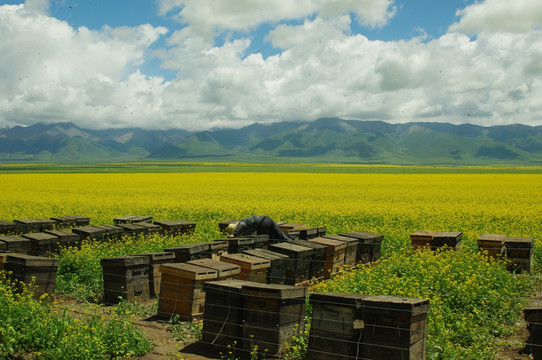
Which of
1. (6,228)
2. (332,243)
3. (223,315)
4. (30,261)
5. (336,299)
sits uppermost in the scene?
(336,299)

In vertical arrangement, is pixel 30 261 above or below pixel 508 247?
below

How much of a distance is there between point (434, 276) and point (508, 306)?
1563 millimetres

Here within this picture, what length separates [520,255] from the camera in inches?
511

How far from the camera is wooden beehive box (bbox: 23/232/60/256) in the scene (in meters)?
13.0

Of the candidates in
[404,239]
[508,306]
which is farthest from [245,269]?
[404,239]

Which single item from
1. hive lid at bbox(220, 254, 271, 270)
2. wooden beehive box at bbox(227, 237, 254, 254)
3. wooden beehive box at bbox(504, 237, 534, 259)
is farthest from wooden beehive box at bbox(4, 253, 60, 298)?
wooden beehive box at bbox(504, 237, 534, 259)

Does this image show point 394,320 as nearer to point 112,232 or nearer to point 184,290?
point 184,290

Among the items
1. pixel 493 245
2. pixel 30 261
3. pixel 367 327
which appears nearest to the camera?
pixel 367 327

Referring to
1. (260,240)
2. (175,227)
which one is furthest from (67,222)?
(260,240)

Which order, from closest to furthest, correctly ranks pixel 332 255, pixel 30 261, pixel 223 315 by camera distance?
pixel 223 315 < pixel 30 261 < pixel 332 255

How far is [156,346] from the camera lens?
781 centimetres

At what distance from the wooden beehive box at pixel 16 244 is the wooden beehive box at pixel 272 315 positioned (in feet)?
26.5

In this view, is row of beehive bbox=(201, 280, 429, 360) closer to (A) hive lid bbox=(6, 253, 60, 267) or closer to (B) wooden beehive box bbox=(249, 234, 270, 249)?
(A) hive lid bbox=(6, 253, 60, 267)

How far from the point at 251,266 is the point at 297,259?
1.65 metres
